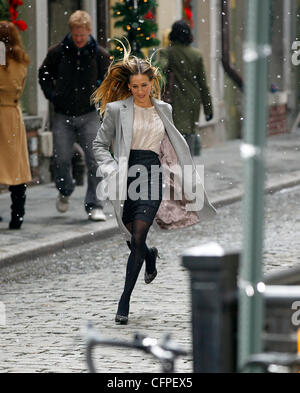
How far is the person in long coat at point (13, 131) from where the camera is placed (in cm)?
1119

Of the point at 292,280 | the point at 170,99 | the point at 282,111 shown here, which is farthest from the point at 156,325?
the point at 282,111

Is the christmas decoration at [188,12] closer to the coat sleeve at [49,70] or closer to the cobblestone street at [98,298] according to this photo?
the cobblestone street at [98,298]

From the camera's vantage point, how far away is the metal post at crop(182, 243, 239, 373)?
3.66 meters

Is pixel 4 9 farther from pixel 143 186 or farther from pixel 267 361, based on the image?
pixel 267 361

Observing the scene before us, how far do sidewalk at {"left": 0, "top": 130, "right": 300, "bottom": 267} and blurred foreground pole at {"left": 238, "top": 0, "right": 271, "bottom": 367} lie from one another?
6.50 meters

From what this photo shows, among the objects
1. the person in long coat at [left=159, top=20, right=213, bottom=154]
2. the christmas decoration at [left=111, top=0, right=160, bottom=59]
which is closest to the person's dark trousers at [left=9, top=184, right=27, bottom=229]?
the person in long coat at [left=159, top=20, right=213, bottom=154]

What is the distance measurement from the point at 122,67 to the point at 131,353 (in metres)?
1.88

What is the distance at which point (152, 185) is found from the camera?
7625mm

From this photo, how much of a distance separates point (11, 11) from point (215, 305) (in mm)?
10514

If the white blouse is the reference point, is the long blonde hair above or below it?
above

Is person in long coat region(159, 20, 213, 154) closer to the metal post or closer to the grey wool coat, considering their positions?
the grey wool coat

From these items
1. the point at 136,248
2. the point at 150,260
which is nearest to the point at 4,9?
the point at 150,260

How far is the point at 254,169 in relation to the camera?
338cm

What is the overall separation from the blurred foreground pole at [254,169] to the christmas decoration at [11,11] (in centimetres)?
1043
